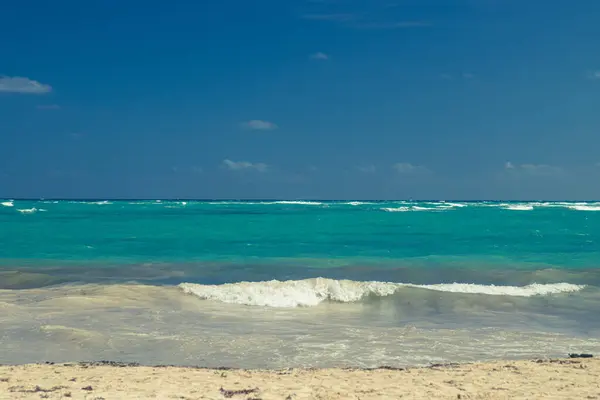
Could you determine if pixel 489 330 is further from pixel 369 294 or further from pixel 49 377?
pixel 49 377

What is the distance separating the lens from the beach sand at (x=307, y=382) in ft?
24.0

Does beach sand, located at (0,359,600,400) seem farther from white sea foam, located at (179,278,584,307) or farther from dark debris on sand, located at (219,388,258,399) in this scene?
white sea foam, located at (179,278,584,307)

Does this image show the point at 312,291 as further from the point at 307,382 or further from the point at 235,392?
the point at 235,392

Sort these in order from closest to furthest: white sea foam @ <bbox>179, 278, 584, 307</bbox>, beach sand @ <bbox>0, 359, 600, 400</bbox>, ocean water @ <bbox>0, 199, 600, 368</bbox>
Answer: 1. beach sand @ <bbox>0, 359, 600, 400</bbox>
2. ocean water @ <bbox>0, 199, 600, 368</bbox>
3. white sea foam @ <bbox>179, 278, 584, 307</bbox>

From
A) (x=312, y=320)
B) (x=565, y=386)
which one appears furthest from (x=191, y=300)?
(x=565, y=386)

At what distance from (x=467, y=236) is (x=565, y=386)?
34.2 meters

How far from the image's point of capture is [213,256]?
27.4 m

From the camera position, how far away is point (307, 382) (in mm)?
7934

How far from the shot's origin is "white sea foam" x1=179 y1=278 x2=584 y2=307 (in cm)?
1539

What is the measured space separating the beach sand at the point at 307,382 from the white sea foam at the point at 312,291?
665cm

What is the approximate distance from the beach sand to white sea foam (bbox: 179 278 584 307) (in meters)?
6.65

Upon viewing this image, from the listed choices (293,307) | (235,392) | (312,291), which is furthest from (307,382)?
(312,291)

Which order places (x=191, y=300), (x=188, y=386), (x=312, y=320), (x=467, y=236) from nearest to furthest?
(x=188, y=386), (x=312, y=320), (x=191, y=300), (x=467, y=236)

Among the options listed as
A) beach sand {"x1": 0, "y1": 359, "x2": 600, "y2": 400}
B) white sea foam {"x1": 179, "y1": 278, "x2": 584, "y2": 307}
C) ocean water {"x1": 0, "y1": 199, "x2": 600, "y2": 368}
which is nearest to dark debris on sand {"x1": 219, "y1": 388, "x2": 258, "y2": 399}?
beach sand {"x1": 0, "y1": 359, "x2": 600, "y2": 400}
